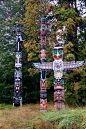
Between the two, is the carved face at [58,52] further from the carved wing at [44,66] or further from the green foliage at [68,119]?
the green foliage at [68,119]

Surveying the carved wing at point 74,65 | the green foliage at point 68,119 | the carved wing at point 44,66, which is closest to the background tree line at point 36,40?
the carved wing at point 44,66

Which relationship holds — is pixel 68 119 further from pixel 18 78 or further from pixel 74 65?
pixel 18 78

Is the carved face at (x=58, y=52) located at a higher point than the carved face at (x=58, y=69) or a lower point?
higher

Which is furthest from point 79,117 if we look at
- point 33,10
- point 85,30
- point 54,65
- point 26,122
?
point 85,30

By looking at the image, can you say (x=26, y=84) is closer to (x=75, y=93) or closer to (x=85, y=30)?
(x=75, y=93)

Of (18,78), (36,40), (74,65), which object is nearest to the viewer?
(74,65)

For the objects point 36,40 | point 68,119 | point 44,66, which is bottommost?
point 68,119

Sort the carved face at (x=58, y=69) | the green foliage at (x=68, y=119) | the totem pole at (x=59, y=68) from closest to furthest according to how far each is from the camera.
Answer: the green foliage at (x=68, y=119) < the totem pole at (x=59, y=68) < the carved face at (x=58, y=69)

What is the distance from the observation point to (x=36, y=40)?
13758 millimetres

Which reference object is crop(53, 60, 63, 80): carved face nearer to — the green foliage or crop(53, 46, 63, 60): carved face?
crop(53, 46, 63, 60): carved face

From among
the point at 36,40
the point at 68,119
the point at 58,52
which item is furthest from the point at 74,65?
the point at 36,40

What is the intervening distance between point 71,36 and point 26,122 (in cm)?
993

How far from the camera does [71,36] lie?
1383cm

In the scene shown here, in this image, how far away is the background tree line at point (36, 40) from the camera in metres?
11.9
